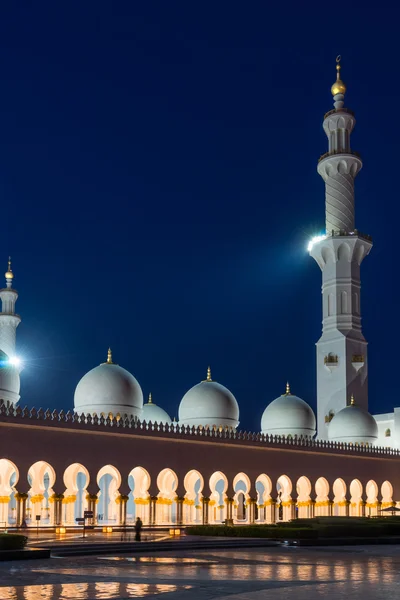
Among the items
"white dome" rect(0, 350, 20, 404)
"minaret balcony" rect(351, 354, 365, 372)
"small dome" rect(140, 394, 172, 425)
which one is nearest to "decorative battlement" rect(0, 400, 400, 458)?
"white dome" rect(0, 350, 20, 404)

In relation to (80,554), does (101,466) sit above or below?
above

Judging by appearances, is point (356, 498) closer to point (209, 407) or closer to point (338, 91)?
point (209, 407)

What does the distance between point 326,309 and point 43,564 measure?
76.4 ft

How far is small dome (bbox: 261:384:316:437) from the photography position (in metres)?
30.1

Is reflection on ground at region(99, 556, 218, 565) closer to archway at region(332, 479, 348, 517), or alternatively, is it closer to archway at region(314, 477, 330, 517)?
archway at region(314, 477, 330, 517)

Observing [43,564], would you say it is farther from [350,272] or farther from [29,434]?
[350,272]

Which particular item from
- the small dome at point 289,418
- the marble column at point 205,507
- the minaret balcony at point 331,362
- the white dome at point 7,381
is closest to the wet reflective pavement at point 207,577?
the marble column at point 205,507

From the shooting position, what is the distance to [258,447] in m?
25.9

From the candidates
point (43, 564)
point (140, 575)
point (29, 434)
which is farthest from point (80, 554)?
point (29, 434)

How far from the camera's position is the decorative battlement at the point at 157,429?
20.1m

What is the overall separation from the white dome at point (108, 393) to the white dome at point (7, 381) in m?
2.01

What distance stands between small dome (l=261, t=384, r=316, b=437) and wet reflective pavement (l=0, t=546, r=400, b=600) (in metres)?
16.3

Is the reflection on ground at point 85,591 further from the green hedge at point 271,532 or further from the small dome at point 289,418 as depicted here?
the small dome at point 289,418

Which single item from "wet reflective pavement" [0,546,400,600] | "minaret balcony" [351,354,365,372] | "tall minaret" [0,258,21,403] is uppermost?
"tall minaret" [0,258,21,403]
